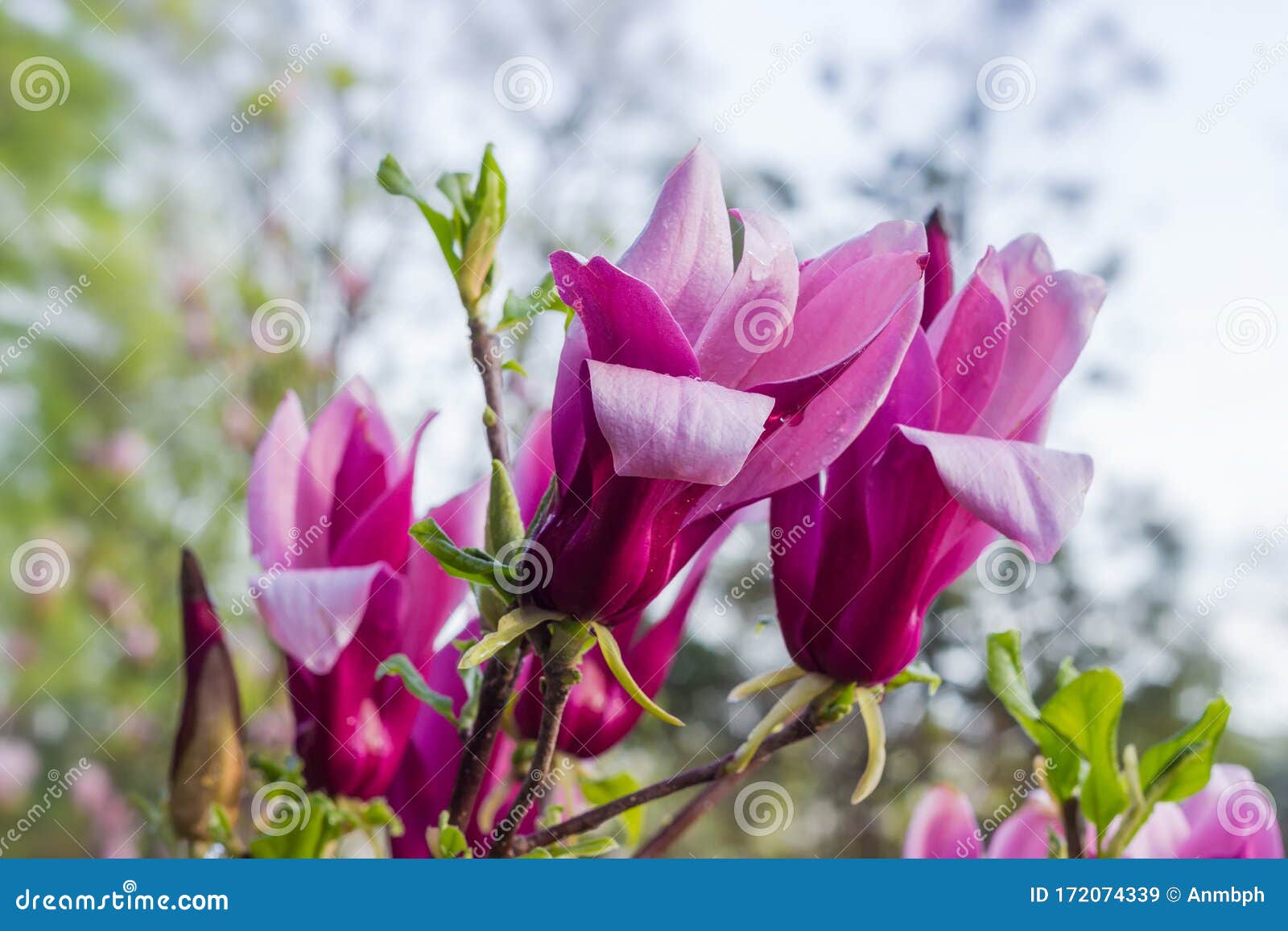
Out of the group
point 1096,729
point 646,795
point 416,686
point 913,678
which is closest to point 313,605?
point 416,686

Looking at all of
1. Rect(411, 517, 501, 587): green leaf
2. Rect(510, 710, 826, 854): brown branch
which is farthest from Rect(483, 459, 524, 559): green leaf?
Rect(510, 710, 826, 854): brown branch

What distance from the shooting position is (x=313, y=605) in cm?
44

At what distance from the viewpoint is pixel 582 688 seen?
554 millimetres

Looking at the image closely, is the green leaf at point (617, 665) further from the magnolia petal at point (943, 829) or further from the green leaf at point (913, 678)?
the magnolia petal at point (943, 829)

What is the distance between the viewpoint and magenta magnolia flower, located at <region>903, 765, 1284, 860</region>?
58 centimetres

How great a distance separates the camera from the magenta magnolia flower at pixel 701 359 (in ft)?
1.13

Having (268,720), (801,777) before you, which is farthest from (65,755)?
(801,777)

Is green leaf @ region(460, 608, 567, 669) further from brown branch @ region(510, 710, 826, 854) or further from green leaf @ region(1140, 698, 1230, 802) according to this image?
green leaf @ region(1140, 698, 1230, 802)

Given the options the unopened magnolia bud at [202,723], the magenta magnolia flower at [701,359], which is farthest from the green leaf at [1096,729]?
the unopened magnolia bud at [202,723]

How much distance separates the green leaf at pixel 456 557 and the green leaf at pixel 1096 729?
29 centimetres

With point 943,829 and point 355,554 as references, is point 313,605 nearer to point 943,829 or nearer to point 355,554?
Answer: point 355,554

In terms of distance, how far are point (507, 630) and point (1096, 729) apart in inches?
12.5

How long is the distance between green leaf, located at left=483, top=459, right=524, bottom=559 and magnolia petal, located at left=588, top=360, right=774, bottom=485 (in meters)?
0.06

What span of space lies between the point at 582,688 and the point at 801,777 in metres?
2.65
